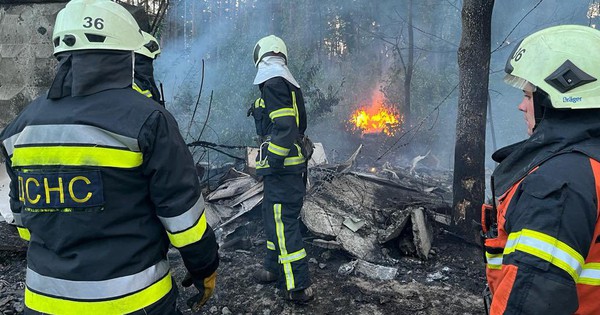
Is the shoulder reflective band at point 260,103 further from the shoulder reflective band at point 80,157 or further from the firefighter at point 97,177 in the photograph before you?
the shoulder reflective band at point 80,157

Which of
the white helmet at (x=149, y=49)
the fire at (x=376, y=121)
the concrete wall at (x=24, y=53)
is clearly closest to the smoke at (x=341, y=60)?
the fire at (x=376, y=121)

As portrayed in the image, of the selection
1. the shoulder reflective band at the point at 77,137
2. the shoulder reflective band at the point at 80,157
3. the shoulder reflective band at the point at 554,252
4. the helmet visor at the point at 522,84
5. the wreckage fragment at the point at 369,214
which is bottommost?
the wreckage fragment at the point at 369,214

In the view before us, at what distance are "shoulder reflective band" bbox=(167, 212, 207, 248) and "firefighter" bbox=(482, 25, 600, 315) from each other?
4.80 ft

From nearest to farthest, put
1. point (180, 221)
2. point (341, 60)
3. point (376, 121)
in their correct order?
point (180, 221) < point (376, 121) < point (341, 60)

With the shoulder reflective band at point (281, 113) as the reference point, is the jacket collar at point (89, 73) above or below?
above

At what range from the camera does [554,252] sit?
1.42 metres

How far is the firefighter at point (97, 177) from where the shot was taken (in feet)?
6.14

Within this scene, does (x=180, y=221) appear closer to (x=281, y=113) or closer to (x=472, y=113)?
(x=281, y=113)

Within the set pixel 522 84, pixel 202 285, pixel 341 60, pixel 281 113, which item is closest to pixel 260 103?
pixel 281 113

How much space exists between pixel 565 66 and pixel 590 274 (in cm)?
86

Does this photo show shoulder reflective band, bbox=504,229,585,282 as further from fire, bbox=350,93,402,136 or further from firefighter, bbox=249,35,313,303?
fire, bbox=350,93,402,136

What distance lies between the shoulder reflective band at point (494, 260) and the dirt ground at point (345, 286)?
2.35 metres

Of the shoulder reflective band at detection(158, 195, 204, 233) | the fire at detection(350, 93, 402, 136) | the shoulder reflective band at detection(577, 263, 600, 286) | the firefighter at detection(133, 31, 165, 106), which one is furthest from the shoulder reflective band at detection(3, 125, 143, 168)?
the fire at detection(350, 93, 402, 136)

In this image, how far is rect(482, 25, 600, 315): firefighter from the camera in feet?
4.69
